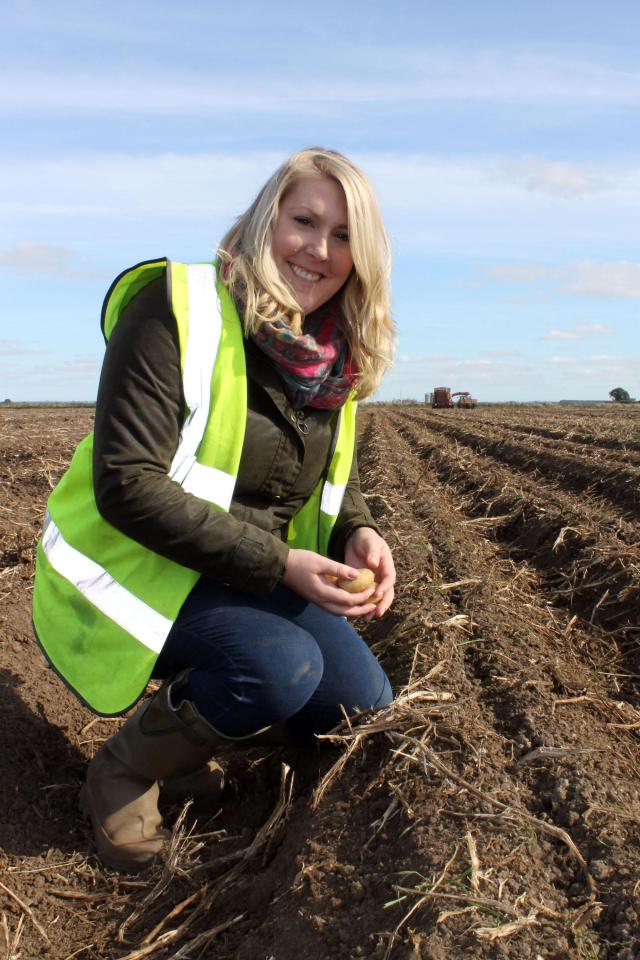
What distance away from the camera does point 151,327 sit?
2312 mm

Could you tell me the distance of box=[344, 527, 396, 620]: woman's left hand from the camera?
2691mm

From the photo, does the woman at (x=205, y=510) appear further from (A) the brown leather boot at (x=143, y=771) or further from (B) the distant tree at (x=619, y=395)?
(B) the distant tree at (x=619, y=395)

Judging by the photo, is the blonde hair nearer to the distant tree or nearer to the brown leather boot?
the brown leather boot

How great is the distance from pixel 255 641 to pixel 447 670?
1005 mm

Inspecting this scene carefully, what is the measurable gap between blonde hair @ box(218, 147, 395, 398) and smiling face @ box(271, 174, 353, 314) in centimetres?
3

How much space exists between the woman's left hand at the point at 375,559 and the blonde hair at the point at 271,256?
735mm

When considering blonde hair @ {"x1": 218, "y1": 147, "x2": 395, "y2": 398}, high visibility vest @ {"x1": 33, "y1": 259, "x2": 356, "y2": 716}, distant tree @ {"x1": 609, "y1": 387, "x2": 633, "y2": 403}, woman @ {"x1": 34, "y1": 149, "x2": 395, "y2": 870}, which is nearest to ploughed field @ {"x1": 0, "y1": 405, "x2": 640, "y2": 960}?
woman @ {"x1": 34, "y1": 149, "x2": 395, "y2": 870}

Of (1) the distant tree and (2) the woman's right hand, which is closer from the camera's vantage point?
(2) the woman's right hand

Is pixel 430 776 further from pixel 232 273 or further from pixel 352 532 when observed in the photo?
pixel 232 273

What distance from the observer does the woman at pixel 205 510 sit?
232 cm

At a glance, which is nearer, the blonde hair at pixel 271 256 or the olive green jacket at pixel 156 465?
the olive green jacket at pixel 156 465

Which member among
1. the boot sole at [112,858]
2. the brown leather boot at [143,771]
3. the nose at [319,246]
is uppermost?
the nose at [319,246]

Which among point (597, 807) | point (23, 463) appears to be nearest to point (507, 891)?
point (597, 807)

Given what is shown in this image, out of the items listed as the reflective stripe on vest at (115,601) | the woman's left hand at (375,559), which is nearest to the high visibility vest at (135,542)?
the reflective stripe on vest at (115,601)
